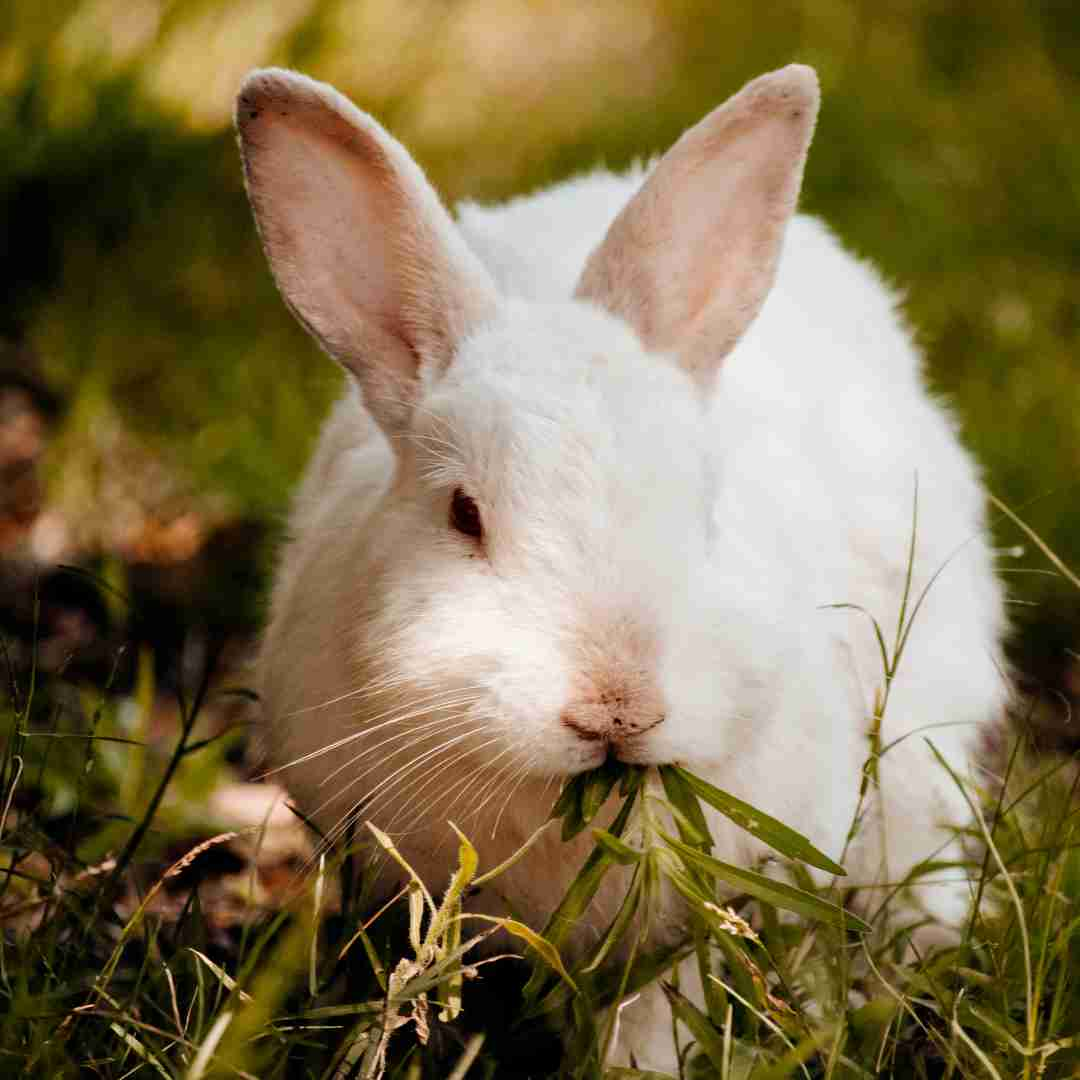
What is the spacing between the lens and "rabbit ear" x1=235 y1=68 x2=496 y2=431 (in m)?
3.09

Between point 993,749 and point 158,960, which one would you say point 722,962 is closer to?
point 158,960

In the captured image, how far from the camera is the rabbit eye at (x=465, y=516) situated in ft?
9.48

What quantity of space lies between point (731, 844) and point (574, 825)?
0.54 meters

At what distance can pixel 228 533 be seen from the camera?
5.43 metres

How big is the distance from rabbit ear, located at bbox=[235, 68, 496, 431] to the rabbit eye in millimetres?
318

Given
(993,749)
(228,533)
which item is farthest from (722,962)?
(228,533)

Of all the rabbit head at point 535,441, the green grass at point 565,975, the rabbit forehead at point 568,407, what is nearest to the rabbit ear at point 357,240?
the rabbit head at point 535,441

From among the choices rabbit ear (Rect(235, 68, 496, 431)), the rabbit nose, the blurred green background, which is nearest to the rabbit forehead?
rabbit ear (Rect(235, 68, 496, 431))

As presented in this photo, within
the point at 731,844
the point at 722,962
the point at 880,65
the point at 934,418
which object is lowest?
the point at 722,962

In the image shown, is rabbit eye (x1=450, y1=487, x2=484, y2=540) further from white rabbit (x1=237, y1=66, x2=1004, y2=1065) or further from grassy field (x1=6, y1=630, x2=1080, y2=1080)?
→ grassy field (x1=6, y1=630, x2=1080, y2=1080)

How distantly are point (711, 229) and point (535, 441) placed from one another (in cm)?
67

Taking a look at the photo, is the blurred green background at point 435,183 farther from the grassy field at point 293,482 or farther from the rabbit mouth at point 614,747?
the rabbit mouth at point 614,747

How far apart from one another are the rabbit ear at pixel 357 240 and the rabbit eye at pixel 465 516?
0.32 metres

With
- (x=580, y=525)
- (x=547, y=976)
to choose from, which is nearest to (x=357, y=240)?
(x=580, y=525)
